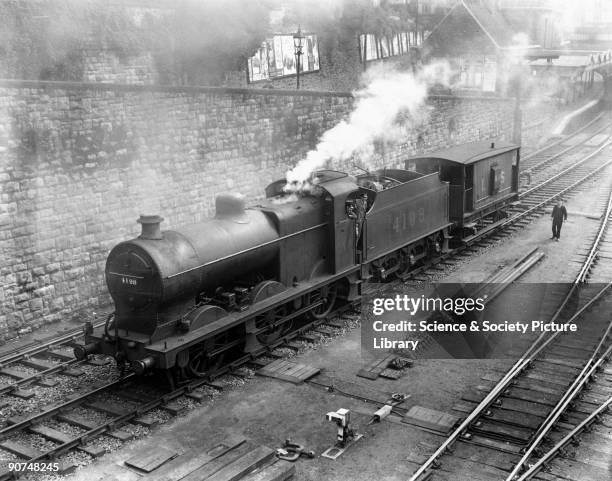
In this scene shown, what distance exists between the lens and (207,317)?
397 inches

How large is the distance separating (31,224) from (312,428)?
21.7 feet

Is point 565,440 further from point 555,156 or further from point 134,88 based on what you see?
point 555,156

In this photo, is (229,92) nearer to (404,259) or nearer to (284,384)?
(404,259)

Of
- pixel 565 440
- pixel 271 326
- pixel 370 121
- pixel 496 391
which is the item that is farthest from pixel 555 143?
pixel 565 440

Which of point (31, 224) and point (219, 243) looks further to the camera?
point (31, 224)

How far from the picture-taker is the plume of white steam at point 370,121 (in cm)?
1291

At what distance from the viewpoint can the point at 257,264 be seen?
11.1 m

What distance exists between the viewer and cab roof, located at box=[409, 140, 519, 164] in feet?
56.2

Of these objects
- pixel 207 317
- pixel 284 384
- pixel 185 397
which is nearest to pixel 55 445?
pixel 185 397

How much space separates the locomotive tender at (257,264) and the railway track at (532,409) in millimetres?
3519

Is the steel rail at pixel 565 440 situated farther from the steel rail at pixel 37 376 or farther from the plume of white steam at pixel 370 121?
the steel rail at pixel 37 376

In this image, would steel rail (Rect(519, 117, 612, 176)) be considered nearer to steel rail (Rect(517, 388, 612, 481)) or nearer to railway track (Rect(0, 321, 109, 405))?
steel rail (Rect(517, 388, 612, 481))

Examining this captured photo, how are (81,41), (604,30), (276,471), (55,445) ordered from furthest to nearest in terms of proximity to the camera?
(604,30)
(81,41)
(55,445)
(276,471)

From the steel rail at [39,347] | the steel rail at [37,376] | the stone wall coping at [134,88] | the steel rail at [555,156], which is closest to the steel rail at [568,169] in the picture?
the steel rail at [555,156]
